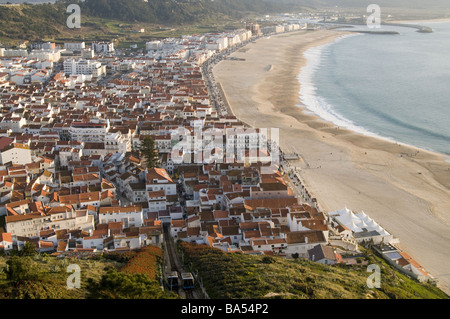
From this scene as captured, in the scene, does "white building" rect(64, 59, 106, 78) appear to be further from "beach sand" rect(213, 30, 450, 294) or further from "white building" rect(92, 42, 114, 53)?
"beach sand" rect(213, 30, 450, 294)

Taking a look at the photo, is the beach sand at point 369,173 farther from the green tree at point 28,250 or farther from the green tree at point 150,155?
the green tree at point 28,250

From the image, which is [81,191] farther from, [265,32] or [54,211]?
[265,32]

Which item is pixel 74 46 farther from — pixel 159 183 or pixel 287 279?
pixel 287 279

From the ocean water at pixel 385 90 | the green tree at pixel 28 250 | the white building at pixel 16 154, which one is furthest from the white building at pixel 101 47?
the green tree at pixel 28 250

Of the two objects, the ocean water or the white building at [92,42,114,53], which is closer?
the ocean water

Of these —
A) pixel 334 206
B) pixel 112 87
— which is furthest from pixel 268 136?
pixel 112 87

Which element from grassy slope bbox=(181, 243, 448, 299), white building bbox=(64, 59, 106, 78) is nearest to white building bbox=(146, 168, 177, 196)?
grassy slope bbox=(181, 243, 448, 299)
